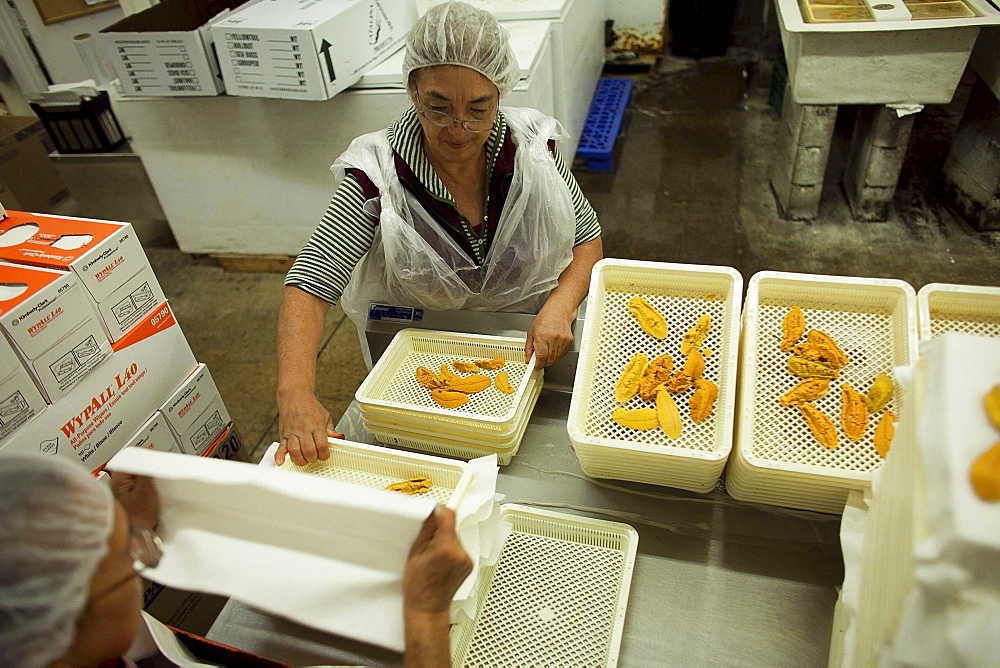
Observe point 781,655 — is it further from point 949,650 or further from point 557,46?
point 557,46

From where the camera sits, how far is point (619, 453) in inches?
41.8

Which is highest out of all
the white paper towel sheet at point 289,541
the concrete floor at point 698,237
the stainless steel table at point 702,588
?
the white paper towel sheet at point 289,541

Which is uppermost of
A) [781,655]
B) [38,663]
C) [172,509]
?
[38,663]

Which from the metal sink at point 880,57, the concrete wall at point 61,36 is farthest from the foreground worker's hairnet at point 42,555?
the concrete wall at point 61,36

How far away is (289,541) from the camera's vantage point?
84 centimetres

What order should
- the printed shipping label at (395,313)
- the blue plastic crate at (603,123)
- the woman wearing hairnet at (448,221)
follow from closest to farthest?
the woman wearing hairnet at (448,221)
the printed shipping label at (395,313)
the blue plastic crate at (603,123)

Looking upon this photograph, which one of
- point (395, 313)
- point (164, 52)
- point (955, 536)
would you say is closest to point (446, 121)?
point (395, 313)

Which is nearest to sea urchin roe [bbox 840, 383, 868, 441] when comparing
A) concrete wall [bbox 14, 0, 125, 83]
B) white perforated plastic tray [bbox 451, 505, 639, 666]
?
white perforated plastic tray [bbox 451, 505, 639, 666]

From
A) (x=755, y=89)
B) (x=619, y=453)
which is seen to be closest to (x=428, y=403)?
(x=619, y=453)

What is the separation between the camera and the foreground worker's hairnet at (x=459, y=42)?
1297 millimetres

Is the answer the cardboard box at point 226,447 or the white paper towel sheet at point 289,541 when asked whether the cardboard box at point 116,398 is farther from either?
the white paper towel sheet at point 289,541

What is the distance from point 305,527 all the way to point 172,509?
215mm

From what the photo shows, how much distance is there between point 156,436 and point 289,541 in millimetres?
994

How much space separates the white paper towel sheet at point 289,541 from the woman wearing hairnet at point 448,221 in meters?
0.31
